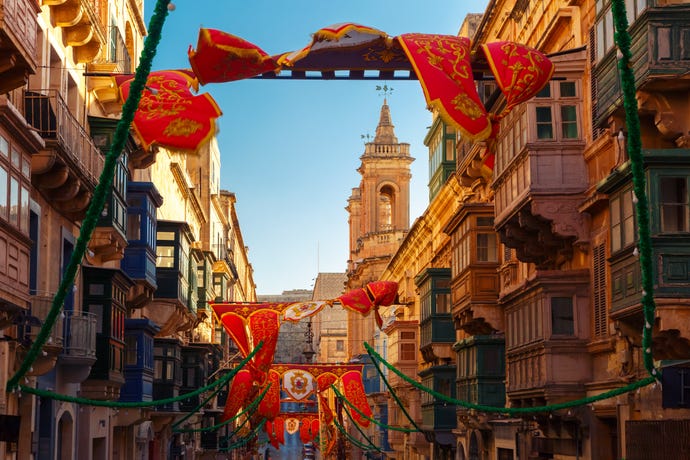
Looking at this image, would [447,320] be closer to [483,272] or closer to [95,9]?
[483,272]

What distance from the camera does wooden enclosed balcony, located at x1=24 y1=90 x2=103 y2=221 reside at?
23719mm

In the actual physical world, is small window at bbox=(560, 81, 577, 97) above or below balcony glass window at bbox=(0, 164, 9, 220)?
above

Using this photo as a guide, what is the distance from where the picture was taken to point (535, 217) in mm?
27203

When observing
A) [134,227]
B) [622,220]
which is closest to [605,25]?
[622,220]

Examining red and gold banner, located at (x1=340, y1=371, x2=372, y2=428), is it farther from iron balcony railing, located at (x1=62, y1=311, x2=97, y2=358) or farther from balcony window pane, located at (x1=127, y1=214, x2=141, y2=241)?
iron balcony railing, located at (x1=62, y1=311, x2=97, y2=358)

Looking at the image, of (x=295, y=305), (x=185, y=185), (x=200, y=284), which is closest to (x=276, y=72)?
(x=295, y=305)

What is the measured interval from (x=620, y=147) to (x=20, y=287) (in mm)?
10341

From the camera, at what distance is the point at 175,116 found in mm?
17016

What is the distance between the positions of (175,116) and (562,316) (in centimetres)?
1245

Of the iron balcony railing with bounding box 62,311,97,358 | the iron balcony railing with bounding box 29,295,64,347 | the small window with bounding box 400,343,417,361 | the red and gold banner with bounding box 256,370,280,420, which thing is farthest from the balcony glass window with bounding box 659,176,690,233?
the red and gold banner with bounding box 256,370,280,420

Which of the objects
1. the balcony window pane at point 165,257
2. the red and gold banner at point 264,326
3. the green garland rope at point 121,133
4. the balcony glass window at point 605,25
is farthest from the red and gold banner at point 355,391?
the green garland rope at point 121,133

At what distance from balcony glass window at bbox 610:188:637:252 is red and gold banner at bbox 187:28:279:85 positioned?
6.94 m

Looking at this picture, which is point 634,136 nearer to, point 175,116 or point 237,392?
point 175,116

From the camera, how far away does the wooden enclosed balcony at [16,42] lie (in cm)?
1627
